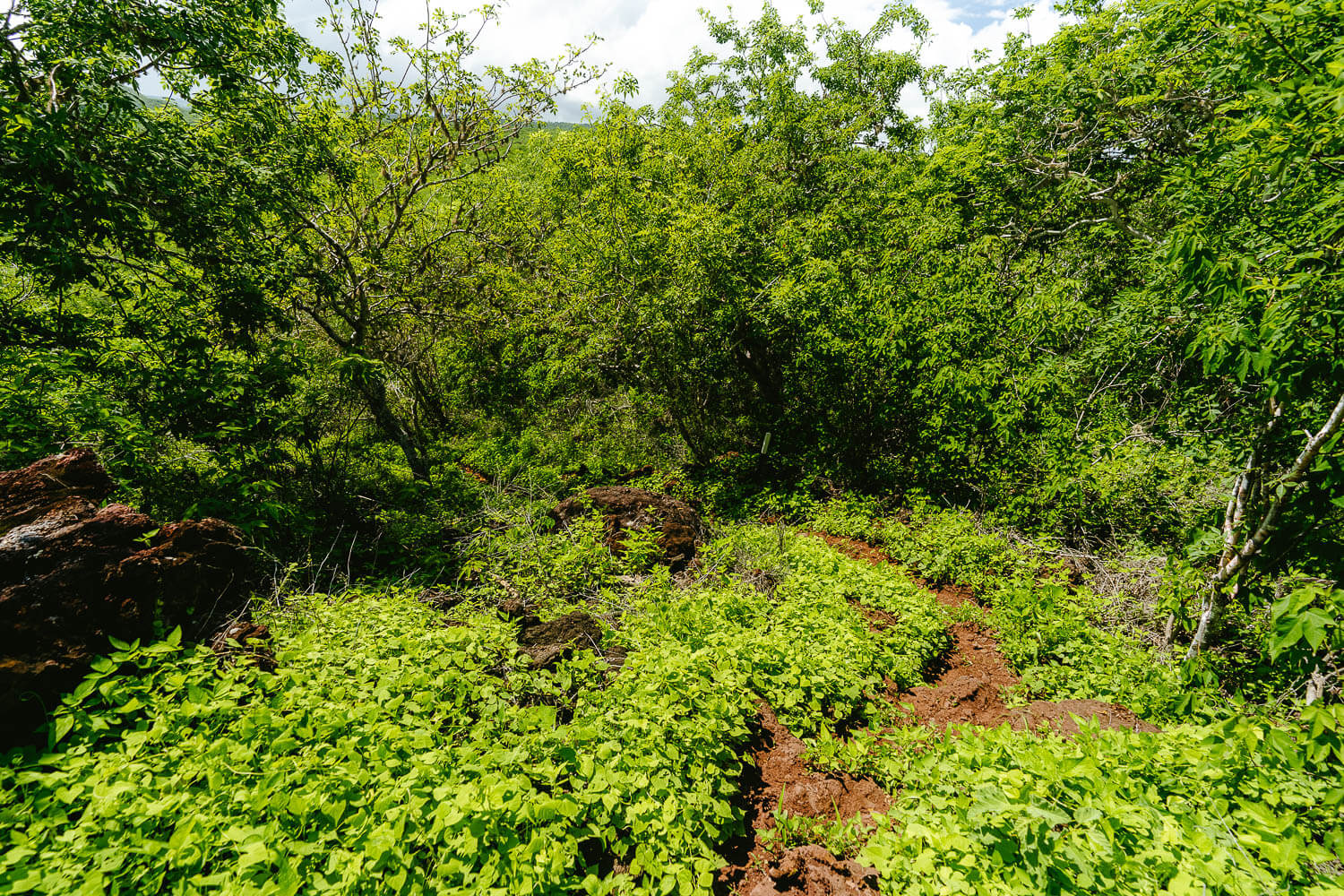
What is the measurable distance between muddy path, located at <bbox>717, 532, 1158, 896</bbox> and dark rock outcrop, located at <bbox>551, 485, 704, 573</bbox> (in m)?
2.86

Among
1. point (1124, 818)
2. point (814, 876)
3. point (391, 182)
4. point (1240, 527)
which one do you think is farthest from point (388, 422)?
point (1240, 527)

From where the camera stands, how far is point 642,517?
27.6ft

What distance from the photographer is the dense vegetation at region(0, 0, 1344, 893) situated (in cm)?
270

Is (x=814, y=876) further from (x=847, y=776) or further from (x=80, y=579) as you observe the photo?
(x=80, y=579)

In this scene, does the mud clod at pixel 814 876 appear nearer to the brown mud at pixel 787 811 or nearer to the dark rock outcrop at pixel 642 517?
the brown mud at pixel 787 811

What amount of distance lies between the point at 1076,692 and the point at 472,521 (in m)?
8.53

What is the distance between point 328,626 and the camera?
446cm

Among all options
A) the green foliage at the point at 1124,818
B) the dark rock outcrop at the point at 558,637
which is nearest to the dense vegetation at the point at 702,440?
the green foliage at the point at 1124,818

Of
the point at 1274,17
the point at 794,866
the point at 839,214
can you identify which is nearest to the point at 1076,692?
the point at 794,866

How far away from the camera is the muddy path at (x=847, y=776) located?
313 centimetres

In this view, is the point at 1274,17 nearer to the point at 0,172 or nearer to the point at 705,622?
the point at 705,622

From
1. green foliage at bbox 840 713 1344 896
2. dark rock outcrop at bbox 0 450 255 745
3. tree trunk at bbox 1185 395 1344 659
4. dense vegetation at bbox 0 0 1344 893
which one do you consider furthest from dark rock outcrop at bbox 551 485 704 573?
tree trunk at bbox 1185 395 1344 659

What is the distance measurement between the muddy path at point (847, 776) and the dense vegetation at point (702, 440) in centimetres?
19

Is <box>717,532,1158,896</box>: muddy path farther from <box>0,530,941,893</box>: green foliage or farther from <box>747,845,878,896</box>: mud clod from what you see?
<box>0,530,941,893</box>: green foliage
